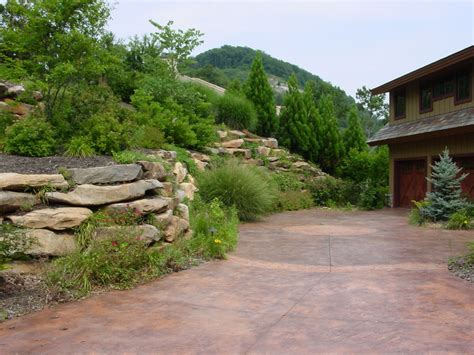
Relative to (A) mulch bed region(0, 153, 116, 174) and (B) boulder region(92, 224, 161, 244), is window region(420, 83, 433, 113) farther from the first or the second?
(B) boulder region(92, 224, 161, 244)

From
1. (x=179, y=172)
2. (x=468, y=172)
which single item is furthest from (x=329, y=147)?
(x=179, y=172)

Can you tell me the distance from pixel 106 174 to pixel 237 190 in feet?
18.5

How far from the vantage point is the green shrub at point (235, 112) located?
1978 cm

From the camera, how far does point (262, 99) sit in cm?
2212

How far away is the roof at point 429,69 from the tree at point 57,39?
10436mm

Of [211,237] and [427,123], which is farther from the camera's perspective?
[427,123]

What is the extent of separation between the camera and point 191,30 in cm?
1878

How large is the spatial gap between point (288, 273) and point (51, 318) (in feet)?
10.7

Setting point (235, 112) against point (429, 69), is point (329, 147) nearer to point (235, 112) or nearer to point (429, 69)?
point (235, 112)

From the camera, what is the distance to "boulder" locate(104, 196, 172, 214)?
21.8 feet

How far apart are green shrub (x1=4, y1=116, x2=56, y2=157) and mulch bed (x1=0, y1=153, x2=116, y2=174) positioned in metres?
0.17

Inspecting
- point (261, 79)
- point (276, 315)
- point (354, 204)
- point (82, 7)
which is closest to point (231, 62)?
point (261, 79)

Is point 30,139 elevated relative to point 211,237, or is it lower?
elevated

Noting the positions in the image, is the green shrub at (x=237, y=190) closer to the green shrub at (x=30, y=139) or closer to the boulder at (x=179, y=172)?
the boulder at (x=179, y=172)
